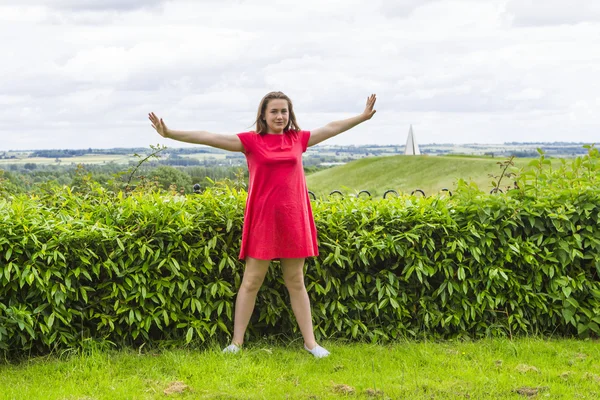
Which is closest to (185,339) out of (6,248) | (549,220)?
(6,248)

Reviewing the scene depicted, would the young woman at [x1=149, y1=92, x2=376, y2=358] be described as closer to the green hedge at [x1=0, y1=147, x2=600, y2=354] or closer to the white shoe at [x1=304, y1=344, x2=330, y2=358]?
the white shoe at [x1=304, y1=344, x2=330, y2=358]

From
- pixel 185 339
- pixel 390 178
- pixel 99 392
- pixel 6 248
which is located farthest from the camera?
pixel 390 178

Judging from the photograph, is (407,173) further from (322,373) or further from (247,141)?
(322,373)

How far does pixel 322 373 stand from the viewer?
4.27 metres

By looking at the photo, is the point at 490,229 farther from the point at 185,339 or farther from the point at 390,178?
the point at 390,178

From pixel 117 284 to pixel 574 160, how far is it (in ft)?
13.5

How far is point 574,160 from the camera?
5797 mm

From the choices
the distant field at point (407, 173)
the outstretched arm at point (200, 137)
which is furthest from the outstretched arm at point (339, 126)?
the distant field at point (407, 173)

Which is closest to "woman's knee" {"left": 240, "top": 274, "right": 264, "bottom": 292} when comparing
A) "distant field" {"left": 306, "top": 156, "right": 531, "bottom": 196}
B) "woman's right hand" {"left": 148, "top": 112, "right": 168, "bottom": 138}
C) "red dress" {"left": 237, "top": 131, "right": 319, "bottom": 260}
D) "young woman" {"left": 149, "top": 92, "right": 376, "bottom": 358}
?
"young woman" {"left": 149, "top": 92, "right": 376, "bottom": 358}

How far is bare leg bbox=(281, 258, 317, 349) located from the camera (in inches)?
180

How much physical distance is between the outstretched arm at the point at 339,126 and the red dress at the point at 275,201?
24cm

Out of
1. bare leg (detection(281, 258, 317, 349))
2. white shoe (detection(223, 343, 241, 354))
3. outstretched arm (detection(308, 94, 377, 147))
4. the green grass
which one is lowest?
the green grass

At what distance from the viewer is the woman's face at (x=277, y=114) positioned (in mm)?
4449

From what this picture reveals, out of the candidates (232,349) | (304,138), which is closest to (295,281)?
(232,349)
